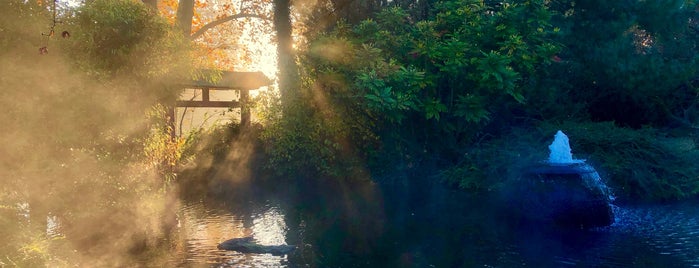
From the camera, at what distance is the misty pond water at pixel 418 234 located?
30.3 feet

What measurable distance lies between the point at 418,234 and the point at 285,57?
9230 mm

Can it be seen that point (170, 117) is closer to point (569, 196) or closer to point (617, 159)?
point (569, 196)

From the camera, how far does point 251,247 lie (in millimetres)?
10039

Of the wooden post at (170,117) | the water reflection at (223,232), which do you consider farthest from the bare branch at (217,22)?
the wooden post at (170,117)

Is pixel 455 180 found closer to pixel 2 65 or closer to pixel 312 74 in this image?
pixel 312 74

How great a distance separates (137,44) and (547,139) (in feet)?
33.9

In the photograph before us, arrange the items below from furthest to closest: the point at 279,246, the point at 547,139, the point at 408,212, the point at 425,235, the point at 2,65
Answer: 1. the point at 547,139
2. the point at 408,212
3. the point at 425,235
4. the point at 279,246
5. the point at 2,65

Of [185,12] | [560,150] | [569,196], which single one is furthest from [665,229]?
[185,12]

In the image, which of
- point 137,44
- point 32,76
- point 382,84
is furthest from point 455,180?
point 32,76

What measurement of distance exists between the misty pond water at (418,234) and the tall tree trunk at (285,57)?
311cm

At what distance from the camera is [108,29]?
348 inches

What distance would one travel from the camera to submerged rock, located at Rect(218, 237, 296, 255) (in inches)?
390

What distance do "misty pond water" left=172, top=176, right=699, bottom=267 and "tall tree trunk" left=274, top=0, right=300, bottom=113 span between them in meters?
3.11

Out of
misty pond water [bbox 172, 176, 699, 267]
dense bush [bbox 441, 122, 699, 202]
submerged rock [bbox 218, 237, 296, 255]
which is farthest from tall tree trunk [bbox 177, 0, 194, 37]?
submerged rock [bbox 218, 237, 296, 255]
